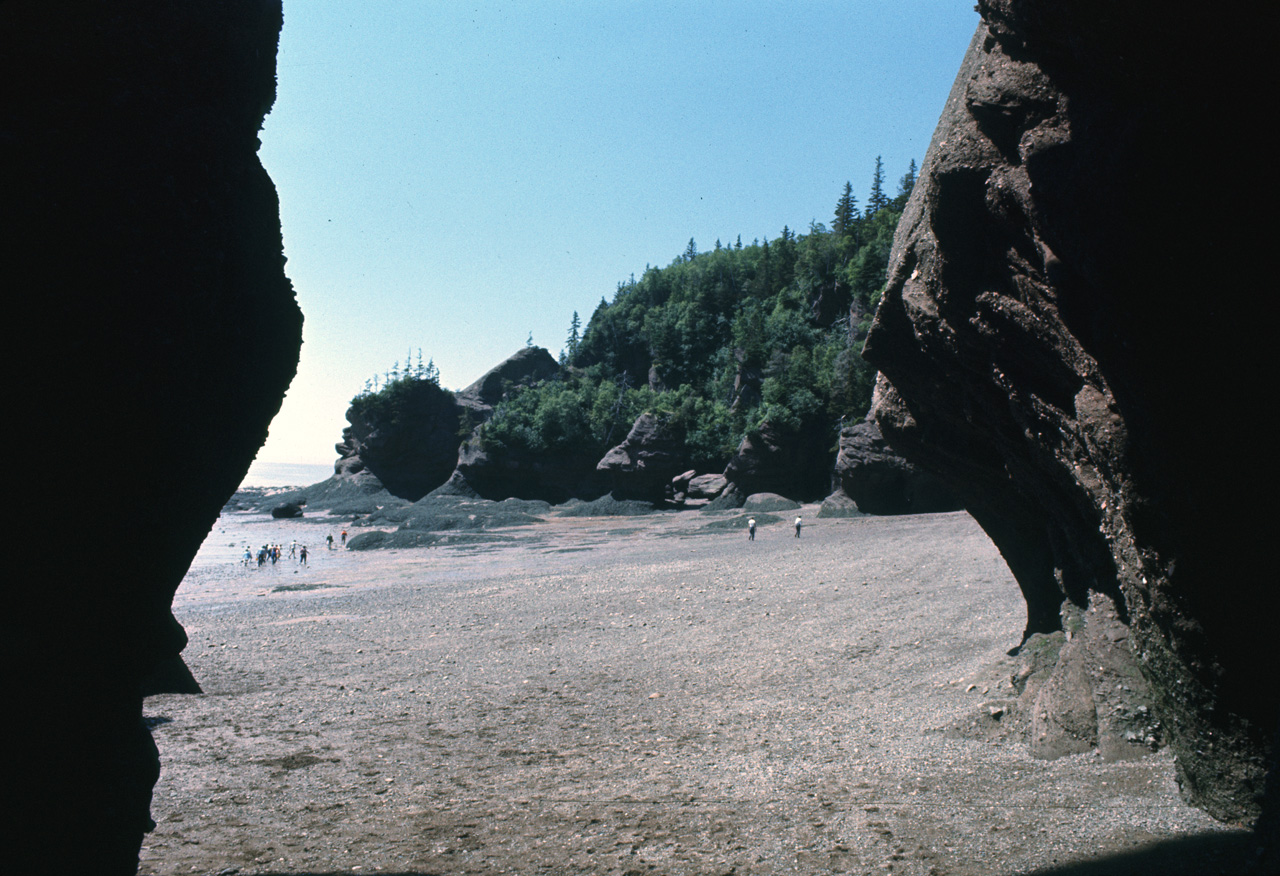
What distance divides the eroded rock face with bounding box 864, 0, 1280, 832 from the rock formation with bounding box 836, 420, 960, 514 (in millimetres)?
32996

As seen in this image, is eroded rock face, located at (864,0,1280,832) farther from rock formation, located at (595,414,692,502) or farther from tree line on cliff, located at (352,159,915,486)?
rock formation, located at (595,414,692,502)

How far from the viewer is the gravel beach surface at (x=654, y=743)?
584 cm

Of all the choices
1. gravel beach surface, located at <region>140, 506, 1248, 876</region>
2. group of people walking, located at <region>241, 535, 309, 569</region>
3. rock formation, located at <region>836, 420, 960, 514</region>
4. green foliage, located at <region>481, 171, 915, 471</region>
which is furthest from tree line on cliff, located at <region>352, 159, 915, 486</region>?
gravel beach surface, located at <region>140, 506, 1248, 876</region>

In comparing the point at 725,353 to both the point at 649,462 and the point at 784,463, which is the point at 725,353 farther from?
the point at 784,463

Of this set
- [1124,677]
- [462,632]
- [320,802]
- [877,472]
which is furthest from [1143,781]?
[877,472]

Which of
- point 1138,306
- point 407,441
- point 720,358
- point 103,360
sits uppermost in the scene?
point 720,358

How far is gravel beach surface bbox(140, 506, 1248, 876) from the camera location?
230 inches

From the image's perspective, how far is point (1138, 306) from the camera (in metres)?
4.62

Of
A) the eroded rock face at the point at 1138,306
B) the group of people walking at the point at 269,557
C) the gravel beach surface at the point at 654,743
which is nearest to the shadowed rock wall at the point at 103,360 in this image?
the gravel beach surface at the point at 654,743

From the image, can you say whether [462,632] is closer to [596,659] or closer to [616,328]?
[596,659]

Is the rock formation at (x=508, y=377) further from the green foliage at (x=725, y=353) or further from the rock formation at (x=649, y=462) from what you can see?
the rock formation at (x=649, y=462)

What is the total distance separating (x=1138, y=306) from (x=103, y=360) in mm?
6206

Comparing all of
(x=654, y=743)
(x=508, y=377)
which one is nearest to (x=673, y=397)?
(x=508, y=377)

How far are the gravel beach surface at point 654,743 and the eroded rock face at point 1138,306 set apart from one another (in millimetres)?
1228
